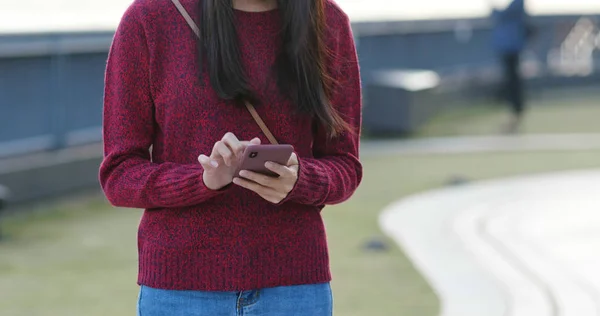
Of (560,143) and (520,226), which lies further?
(560,143)

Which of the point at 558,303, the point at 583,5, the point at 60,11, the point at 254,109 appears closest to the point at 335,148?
the point at 254,109

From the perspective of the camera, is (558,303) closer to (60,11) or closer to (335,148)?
(335,148)

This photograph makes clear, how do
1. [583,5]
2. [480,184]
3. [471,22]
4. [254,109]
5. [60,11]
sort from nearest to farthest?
1. [254,109]
2. [480,184]
3. [471,22]
4. [60,11]
5. [583,5]

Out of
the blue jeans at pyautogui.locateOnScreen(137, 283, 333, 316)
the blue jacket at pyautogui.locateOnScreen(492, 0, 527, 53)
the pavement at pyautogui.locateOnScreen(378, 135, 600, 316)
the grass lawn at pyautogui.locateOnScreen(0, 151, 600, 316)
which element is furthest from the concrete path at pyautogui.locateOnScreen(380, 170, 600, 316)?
the blue jacket at pyautogui.locateOnScreen(492, 0, 527, 53)

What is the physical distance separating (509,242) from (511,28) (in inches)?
306

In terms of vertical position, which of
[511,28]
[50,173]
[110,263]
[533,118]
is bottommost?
[533,118]

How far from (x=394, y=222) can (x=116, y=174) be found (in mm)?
6365

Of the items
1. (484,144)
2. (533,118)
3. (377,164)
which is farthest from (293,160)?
A: (533,118)

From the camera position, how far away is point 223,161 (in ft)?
7.77

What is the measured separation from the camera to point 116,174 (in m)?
2.61

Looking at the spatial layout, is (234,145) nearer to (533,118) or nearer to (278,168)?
(278,168)

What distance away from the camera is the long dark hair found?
2.56 metres

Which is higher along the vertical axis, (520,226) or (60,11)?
(520,226)

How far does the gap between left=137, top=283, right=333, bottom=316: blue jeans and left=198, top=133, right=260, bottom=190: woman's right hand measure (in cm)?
26
